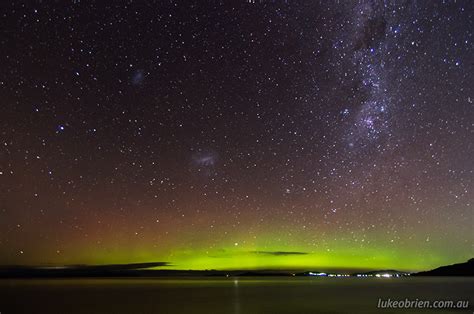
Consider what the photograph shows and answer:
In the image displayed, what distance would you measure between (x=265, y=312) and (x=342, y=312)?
7.20 m

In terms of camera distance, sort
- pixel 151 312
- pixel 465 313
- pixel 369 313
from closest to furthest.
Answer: pixel 465 313, pixel 369 313, pixel 151 312

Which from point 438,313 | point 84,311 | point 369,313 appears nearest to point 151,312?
point 84,311

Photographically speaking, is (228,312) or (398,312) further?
(228,312)

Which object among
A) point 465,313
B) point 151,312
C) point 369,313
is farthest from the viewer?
point 151,312

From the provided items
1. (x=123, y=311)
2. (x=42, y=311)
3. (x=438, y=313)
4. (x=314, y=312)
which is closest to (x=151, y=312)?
(x=123, y=311)

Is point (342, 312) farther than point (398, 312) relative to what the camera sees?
Yes

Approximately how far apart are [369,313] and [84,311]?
87.4 ft

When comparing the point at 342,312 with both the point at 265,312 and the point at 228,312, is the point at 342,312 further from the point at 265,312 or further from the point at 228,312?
the point at 228,312

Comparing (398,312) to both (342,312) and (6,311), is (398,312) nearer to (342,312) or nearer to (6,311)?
(342,312)

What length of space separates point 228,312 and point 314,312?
791 centimetres

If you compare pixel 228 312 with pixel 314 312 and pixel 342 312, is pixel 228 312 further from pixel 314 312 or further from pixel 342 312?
pixel 342 312

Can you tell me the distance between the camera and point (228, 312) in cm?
4403

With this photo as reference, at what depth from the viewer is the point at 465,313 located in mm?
36125

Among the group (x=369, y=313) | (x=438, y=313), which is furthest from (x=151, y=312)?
(x=438, y=313)
